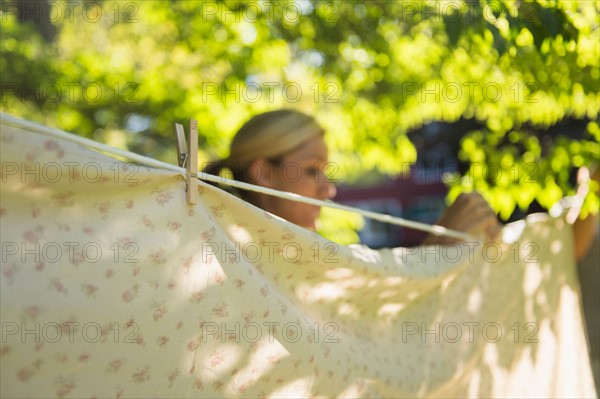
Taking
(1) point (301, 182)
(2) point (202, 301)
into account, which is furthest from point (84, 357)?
(1) point (301, 182)

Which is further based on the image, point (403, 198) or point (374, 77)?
point (403, 198)

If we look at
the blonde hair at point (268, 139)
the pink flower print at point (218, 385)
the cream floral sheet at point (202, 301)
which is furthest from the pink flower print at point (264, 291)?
the blonde hair at point (268, 139)

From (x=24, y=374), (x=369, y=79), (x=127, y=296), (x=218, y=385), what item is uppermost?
(x=369, y=79)

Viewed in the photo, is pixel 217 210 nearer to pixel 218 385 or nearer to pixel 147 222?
pixel 147 222

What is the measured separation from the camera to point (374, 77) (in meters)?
4.13

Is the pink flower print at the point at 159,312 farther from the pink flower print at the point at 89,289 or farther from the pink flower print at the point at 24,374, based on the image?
the pink flower print at the point at 24,374

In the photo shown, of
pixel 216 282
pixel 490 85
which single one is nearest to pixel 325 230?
pixel 490 85

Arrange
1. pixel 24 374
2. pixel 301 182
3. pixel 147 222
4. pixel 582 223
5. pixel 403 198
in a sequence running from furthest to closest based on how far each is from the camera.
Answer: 1. pixel 403 198
2. pixel 582 223
3. pixel 301 182
4. pixel 147 222
5. pixel 24 374

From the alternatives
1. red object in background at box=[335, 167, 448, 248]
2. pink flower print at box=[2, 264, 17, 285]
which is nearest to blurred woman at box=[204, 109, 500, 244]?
pink flower print at box=[2, 264, 17, 285]

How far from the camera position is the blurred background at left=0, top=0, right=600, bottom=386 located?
7.77 feet

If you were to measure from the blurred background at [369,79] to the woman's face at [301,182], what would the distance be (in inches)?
23.8

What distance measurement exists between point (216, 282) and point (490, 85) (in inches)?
99.3

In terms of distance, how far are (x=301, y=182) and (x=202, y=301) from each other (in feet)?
3.19

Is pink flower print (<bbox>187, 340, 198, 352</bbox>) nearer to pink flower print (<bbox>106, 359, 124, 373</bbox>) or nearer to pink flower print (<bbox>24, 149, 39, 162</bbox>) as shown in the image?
pink flower print (<bbox>106, 359, 124, 373</bbox>)
